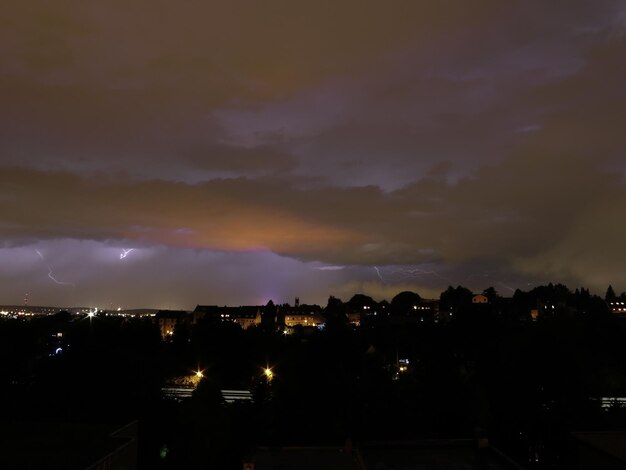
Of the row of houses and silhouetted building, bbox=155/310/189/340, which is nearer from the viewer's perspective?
silhouetted building, bbox=155/310/189/340

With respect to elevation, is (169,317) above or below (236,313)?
below

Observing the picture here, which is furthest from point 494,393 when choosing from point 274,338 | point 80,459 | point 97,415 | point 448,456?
point 274,338

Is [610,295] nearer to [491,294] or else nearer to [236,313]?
[491,294]

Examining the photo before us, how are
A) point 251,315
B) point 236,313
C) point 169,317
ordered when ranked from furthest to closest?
point 236,313 < point 251,315 < point 169,317

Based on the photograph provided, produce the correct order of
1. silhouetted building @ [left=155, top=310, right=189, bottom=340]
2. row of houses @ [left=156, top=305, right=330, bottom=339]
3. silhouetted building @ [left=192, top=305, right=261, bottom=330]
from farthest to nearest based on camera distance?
1. silhouetted building @ [left=192, top=305, right=261, bottom=330]
2. row of houses @ [left=156, top=305, right=330, bottom=339]
3. silhouetted building @ [left=155, top=310, right=189, bottom=340]

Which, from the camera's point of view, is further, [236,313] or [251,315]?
[236,313]

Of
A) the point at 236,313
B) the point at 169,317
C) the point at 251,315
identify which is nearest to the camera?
the point at 169,317

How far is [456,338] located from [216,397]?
132ft

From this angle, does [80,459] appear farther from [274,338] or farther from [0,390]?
[274,338]

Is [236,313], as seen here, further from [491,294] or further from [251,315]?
[491,294]

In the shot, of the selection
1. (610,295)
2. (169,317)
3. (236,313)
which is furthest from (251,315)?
(610,295)

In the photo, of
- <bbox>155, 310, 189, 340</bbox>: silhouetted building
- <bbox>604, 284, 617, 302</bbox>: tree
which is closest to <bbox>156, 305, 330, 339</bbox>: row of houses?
<bbox>155, 310, 189, 340</bbox>: silhouetted building

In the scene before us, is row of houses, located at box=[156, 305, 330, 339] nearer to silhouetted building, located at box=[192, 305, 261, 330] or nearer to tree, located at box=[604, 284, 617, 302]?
silhouetted building, located at box=[192, 305, 261, 330]

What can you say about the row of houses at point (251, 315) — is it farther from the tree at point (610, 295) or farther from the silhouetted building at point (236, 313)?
the tree at point (610, 295)
